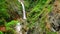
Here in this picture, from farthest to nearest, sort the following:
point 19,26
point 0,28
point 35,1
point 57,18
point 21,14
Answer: point 35,1 → point 21,14 → point 19,26 → point 0,28 → point 57,18

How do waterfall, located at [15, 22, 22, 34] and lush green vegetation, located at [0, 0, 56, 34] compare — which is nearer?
lush green vegetation, located at [0, 0, 56, 34]

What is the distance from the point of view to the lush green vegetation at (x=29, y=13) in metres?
13.1

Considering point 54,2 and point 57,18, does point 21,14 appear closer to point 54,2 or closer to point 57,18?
point 54,2

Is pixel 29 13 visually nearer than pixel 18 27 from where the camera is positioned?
No

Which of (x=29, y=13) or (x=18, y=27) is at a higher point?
(x=29, y=13)

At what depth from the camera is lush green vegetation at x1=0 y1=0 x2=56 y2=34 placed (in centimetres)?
1311

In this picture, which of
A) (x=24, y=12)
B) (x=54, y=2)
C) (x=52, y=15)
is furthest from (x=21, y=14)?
(x=52, y=15)

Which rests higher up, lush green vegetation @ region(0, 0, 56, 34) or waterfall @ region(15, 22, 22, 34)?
lush green vegetation @ region(0, 0, 56, 34)

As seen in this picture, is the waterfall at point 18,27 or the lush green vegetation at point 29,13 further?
the waterfall at point 18,27

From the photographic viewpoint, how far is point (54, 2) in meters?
13.7

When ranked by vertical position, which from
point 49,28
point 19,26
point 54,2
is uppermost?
point 54,2

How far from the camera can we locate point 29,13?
1703cm

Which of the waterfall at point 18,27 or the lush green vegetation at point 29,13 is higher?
the lush green vegetation at point 29,13

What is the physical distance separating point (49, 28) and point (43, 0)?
5.23m
